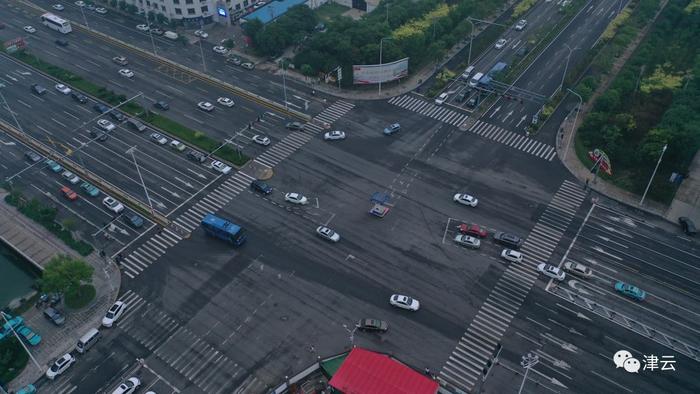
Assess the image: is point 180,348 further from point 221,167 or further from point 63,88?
point 63,88

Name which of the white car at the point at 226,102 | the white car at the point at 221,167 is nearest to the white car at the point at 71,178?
the white car at the point at 221,167

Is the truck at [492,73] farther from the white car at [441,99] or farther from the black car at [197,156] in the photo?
the black car at [197,156]

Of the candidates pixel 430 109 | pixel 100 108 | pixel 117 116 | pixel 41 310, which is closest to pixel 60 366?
pixel 41 310

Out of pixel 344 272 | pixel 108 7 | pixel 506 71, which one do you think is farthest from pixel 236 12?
pixel 344 272

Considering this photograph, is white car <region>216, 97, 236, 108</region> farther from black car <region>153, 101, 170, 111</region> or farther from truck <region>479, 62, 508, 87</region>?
truck <region>479, 62, 508, 87</region>

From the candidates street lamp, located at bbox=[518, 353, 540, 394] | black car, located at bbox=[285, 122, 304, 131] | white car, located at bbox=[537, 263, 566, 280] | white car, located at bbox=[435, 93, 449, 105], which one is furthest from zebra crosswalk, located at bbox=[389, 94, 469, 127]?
street lamp, located at bbox=[518, 353, 540, 394]

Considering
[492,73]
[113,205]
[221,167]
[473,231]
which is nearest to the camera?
[473,231]

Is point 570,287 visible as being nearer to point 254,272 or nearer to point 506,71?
point 254,272
